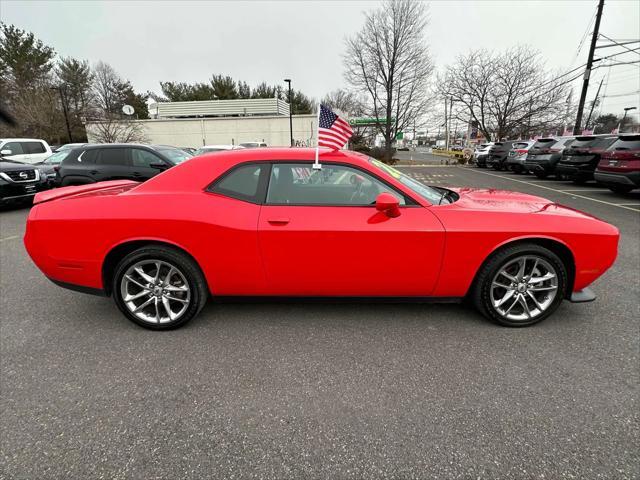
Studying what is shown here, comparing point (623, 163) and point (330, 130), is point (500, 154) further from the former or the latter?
point (330, 130)

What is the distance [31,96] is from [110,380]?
36.8 meters

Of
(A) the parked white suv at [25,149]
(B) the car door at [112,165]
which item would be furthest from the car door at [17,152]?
(B) the car door at [112,165]

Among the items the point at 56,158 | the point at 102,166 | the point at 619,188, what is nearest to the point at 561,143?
the point at 619,188

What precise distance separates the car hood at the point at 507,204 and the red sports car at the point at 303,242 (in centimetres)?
3

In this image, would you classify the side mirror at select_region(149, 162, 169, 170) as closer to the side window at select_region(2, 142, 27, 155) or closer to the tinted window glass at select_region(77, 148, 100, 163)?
the tinted window glass at select_region(77, 148, 100, 163)

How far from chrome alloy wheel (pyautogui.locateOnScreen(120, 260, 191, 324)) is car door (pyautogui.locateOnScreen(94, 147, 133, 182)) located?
5.82 meters

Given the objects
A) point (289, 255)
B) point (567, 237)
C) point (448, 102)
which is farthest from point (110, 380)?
point (448, 102)

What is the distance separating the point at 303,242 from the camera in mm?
2584

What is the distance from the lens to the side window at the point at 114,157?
7.62m

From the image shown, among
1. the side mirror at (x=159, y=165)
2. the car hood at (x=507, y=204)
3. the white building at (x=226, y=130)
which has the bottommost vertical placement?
the car hood at (x=507, y=204)

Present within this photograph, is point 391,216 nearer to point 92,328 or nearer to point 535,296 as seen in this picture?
point 535,296

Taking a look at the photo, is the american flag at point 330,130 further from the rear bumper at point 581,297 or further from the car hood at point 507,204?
the rear bumper at point 581,297

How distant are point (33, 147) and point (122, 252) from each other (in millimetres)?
14024

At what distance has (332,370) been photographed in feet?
7.58
